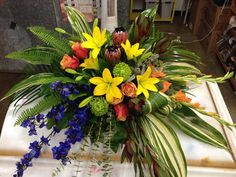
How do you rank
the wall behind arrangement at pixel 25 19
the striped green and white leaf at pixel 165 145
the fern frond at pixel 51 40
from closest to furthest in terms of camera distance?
1. the striped green and white leaf at pixel 165 145
2. the fern frond at pixel 51 40
3. the wall behind arrangement at pixel 25 19

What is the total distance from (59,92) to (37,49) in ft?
0.81

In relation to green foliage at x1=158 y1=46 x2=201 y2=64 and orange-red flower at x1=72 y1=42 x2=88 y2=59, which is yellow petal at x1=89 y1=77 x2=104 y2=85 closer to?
orange-red flower at x1=72 y1=42 x2=88 y2=59

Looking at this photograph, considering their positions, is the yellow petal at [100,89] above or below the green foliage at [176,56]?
below

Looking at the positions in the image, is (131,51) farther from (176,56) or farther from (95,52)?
(176,56)

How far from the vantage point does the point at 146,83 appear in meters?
0.66

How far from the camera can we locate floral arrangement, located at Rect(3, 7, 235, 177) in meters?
0.64

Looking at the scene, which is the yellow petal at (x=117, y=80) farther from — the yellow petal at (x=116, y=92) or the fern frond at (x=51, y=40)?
the fern frond at (x=51, y=40)

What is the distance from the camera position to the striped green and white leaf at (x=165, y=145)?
0.62 meters

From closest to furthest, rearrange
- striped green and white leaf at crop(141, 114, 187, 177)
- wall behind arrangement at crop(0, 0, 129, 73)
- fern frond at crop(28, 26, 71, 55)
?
1. striped green and white leaf at crop(141, 114, 187, 177)
2. fern frond at crop(28, 26, 71, 55)
3. wall behind arrangement at crop(0, 0, 129, 73)

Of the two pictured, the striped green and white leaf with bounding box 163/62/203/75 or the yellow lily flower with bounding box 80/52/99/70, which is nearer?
the yellow lily flower with bounding box 80/52/99/70

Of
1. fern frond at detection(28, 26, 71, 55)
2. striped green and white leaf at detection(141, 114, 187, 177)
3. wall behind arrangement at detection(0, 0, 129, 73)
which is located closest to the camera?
striped green and white leaf at detection(141, 114, 187, 177)

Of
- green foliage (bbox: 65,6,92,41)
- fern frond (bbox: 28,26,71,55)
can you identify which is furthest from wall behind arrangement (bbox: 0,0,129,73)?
fern frond (bbox: 28,26,71,55)

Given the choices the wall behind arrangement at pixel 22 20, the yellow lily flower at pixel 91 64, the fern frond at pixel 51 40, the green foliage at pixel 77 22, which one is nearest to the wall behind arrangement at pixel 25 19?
the wall behind arrangement at pixel 22 20

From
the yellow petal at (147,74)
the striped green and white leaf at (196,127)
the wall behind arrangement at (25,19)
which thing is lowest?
the striped green and white leaf at (196,127)
